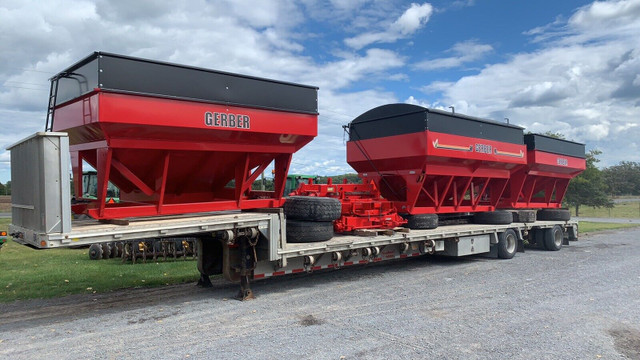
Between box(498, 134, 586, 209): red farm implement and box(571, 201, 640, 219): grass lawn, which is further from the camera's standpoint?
box(571, 201, 640, 219): grass lawn

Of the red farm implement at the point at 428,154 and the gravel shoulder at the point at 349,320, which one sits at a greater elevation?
the red farm implement at the point at 428,154

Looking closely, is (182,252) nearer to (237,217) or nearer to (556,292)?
(237,217)

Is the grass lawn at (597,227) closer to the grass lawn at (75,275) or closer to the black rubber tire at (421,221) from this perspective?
the black rubber tire at (421,221)

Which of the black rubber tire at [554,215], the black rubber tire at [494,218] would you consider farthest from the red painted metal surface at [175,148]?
the black rubber tire at [554,215]

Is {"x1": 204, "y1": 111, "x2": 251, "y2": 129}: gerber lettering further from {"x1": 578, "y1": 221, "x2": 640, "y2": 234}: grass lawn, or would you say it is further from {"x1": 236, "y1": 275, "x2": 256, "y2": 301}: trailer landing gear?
{"x1": 578, "y1": 221, "x2": 640, "y2": 234}: grass lawn

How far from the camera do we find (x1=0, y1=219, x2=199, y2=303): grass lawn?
326 inches

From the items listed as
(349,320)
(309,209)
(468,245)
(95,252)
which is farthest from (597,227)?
(95,252)

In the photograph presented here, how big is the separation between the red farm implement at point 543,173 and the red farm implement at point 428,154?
1471 millimetres

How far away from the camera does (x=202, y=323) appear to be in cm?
603

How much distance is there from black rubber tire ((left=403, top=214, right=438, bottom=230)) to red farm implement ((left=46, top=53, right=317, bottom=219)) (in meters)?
3.83

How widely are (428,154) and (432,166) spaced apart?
1.94 feet

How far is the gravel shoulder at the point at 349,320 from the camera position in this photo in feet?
→ 16.6

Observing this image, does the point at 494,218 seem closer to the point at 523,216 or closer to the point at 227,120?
the point at 523,216

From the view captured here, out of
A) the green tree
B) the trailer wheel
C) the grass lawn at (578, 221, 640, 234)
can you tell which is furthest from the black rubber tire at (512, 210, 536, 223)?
the green tree
